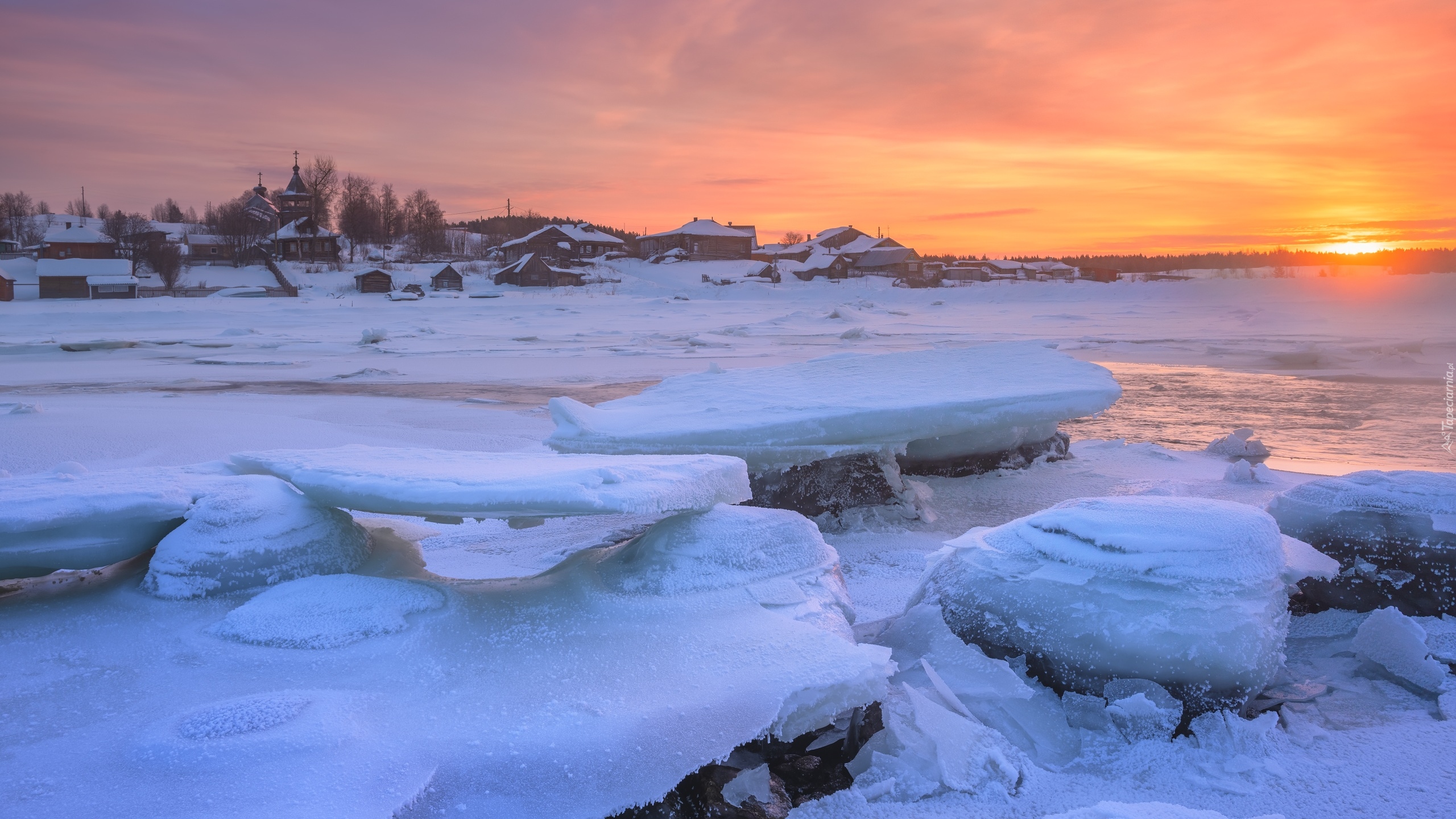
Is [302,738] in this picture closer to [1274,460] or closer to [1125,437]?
[1274,460]

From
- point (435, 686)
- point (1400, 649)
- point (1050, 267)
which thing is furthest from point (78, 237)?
point (1050, 267)

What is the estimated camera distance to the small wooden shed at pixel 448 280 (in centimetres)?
3991

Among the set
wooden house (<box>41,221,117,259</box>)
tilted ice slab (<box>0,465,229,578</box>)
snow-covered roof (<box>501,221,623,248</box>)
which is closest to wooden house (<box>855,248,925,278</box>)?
snow-covered roof (<box>501,221,623,248</box>)

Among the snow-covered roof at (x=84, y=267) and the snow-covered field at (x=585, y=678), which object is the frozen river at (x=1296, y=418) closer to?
the snow-covered field at (x=585, y=678)

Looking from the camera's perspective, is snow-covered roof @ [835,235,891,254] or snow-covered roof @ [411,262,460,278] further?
snow-covered roof @ [835,235,891,254]

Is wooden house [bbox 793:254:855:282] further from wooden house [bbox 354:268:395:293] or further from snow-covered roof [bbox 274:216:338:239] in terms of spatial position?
snow-covered roof [bbox 274:216:338:239]

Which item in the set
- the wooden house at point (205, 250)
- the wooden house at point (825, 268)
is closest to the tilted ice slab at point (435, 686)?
the wooden house at point (825, 268)

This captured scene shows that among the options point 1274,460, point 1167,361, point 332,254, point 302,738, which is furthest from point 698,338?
point 332,254

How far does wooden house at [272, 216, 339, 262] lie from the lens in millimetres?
48094

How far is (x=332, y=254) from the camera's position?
48.9m

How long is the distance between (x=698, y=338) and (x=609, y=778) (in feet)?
48.0

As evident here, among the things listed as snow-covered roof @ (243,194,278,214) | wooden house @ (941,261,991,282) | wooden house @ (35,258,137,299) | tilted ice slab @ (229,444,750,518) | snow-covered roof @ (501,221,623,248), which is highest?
snow-covered roof @ (243,194,278,214)

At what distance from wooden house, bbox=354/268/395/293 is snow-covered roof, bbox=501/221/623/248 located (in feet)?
59.8

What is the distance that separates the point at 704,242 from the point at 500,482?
188ft
